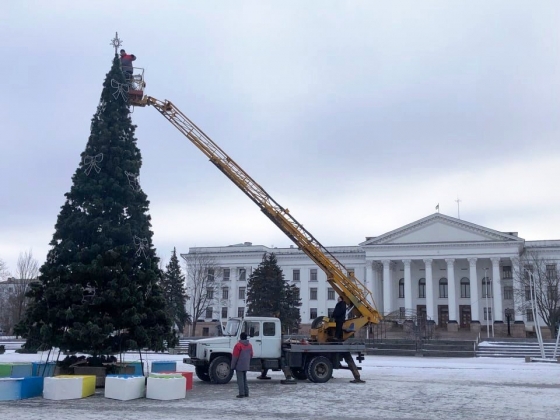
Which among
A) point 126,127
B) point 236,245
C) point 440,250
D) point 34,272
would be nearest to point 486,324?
point 440,250

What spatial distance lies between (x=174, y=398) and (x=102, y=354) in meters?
3.30

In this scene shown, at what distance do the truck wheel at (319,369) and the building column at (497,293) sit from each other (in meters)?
49.8

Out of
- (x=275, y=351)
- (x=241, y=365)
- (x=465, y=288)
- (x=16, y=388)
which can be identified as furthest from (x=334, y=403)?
(x=465, y=288)

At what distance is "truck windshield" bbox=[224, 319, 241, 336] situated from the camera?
19.9 meters

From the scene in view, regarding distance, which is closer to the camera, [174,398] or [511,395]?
[174,398]

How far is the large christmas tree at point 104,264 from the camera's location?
16719 millimetres

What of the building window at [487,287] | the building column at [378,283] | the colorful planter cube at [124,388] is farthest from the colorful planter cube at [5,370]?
the building column at [378,283]

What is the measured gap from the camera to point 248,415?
494 inches

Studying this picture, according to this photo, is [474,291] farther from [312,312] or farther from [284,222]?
[284,222]

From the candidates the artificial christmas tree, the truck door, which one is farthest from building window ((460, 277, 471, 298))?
the truck door

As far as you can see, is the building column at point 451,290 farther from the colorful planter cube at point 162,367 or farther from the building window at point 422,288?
the colorful planter cube at point 162,367

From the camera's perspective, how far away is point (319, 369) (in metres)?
20.2

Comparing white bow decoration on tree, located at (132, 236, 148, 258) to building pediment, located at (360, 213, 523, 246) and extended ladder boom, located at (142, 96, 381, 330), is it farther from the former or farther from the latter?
building pediment, located at (360, 213, 523, 246)

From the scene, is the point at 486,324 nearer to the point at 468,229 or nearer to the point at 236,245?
the point at 468,229
